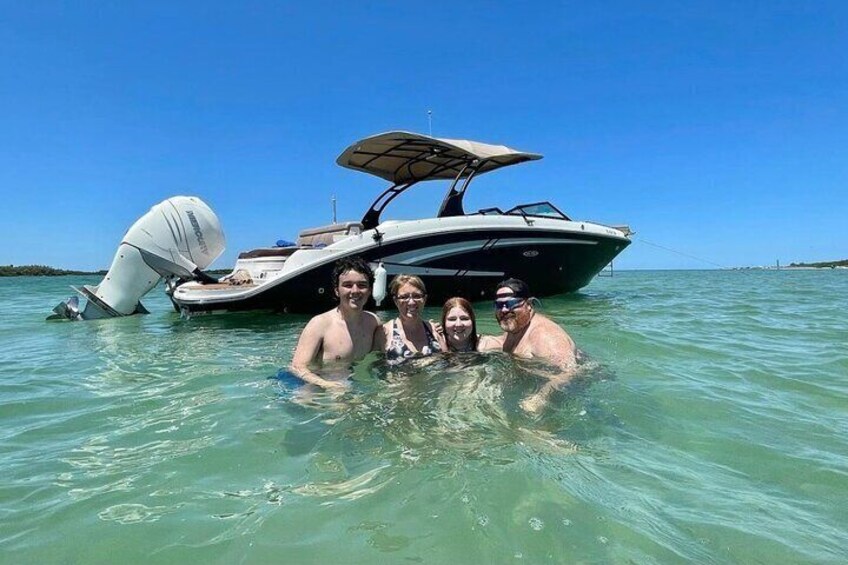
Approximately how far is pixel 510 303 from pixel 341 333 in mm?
1306

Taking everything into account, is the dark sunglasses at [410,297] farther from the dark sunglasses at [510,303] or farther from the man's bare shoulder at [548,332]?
the man's bare shoulder at [548,332]

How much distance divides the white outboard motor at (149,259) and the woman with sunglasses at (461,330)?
7153 millimetres

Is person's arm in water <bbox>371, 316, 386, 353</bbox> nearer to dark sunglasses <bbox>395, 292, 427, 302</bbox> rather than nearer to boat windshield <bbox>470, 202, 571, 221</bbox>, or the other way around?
dark sunglasses <bbox>395, 292, 427, 302</bbox>

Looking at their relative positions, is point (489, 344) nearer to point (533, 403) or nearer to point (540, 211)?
point (533, 403)

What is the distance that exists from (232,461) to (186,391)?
5.80 ft

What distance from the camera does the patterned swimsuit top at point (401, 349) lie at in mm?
4020

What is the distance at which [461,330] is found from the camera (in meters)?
4.03

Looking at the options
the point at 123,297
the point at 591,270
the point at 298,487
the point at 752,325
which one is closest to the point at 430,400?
the point at 298,487

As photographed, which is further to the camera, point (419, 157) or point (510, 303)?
point (419, 157)

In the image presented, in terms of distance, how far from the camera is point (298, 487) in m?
2.16

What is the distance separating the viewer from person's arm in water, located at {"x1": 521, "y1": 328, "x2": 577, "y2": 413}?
11.1ft

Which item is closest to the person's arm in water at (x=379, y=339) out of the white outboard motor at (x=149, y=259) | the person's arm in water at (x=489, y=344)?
the person's arm in water at (x=489, y=344)

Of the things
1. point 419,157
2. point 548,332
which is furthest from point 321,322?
point 419,157

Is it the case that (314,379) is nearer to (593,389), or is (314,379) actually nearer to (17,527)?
(17,527)
